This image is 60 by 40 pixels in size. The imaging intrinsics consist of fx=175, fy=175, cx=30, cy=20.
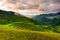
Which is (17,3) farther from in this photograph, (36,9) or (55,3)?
(55,3)

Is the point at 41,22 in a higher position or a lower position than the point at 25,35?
higher

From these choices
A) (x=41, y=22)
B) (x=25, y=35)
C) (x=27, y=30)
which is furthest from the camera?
(x=41, y=22)

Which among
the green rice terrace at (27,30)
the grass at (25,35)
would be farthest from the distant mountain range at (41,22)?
the grass at (25,35)

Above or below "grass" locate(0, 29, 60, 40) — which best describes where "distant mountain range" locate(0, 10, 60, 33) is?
above

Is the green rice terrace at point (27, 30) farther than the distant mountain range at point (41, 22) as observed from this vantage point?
No

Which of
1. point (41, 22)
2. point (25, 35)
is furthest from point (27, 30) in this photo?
point (41, 22)

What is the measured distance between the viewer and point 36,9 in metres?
4.26

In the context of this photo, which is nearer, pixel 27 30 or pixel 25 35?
pixel 25 35

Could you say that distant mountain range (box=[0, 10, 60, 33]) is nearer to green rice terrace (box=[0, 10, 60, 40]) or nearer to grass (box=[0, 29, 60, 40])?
green rice terrace (box=[0, 10, 60, 40])

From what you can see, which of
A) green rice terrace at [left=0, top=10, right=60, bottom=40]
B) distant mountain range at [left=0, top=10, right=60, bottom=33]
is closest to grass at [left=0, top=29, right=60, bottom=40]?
green rice terrace at [left=0, top=10, right=60, bottom=40]

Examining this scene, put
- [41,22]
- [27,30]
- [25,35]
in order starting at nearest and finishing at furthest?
[25,35] → [27,30] → [41,22]

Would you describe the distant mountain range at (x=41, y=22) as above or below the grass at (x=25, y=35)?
above

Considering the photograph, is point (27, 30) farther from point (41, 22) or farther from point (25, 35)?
point (41, 22)

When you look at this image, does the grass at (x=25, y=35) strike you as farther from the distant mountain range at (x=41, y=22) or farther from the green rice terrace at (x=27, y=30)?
the distant mountain range at (x=41, y=22)
